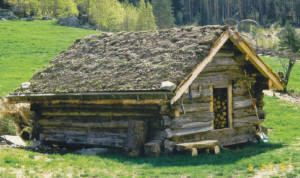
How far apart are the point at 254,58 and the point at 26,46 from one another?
107 feet

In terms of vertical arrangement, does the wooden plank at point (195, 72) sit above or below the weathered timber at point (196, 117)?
above

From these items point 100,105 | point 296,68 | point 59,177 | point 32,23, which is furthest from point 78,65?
point 32,23

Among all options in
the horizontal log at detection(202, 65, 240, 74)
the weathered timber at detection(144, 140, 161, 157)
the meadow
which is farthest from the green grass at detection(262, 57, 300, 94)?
the weathered timber at detection(144, 140, 161, 157)

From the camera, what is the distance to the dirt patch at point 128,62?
41.7 ft

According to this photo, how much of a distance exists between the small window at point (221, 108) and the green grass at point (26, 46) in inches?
539

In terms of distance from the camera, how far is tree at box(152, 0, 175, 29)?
350ft

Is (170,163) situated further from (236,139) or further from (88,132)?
(236,139)

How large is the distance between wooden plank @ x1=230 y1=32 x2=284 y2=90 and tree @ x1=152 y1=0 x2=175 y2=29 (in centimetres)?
9164

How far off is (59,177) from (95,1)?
2668 inches

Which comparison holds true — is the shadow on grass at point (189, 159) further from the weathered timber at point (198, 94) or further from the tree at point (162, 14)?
the tree at point (162, 14)

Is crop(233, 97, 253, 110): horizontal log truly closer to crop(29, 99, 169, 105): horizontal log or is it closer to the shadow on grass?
the shadow on grass

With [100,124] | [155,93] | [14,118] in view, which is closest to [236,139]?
[155,93]

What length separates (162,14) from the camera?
10888cm

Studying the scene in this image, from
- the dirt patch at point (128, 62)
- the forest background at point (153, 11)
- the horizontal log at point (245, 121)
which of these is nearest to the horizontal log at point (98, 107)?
the dirt patch at point (128, 62)
